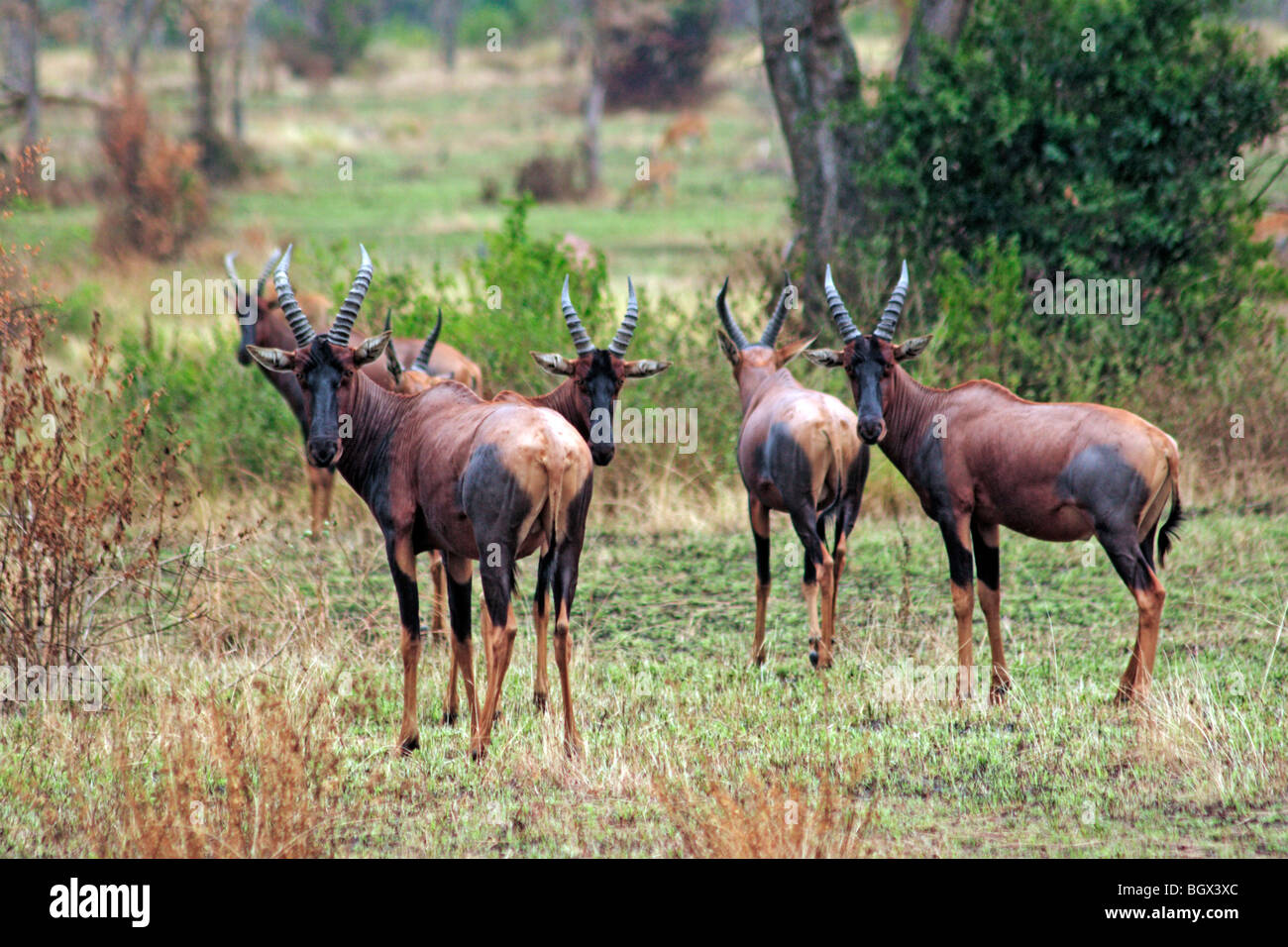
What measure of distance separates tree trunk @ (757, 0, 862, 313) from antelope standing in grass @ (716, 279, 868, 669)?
18.0ft

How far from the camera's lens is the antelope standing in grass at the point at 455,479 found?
6996mm

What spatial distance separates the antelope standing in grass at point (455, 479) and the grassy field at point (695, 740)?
0.51 meters

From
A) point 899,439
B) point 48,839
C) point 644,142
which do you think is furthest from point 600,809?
point 644,142

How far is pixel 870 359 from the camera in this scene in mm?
8305

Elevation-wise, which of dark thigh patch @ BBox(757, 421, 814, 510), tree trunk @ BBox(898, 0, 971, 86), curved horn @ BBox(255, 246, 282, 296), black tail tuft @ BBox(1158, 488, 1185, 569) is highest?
tree trunk @ BBox(898, 0, 971, 86)

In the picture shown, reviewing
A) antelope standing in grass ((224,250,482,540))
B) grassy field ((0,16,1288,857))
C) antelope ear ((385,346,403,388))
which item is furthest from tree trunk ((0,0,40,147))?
antelope ear ((385,346,403,388))

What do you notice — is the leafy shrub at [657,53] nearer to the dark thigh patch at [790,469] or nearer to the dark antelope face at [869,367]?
the dark thigh patch at [790,469]

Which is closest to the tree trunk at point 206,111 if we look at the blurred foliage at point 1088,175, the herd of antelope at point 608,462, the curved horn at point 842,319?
the blurred foliage at point 1088,175

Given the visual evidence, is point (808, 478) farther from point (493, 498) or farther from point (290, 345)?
point (290, 345)

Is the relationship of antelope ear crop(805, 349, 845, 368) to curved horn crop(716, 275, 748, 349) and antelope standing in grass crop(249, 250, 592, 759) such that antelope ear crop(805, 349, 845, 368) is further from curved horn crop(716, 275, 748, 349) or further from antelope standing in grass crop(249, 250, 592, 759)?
antelope standing in grass crop(249, 250, 592, 759)

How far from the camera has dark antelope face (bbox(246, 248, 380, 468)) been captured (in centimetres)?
724

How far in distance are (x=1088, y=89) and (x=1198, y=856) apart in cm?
921

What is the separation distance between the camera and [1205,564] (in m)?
10.6

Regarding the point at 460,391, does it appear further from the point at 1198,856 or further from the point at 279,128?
the point at 279,128
